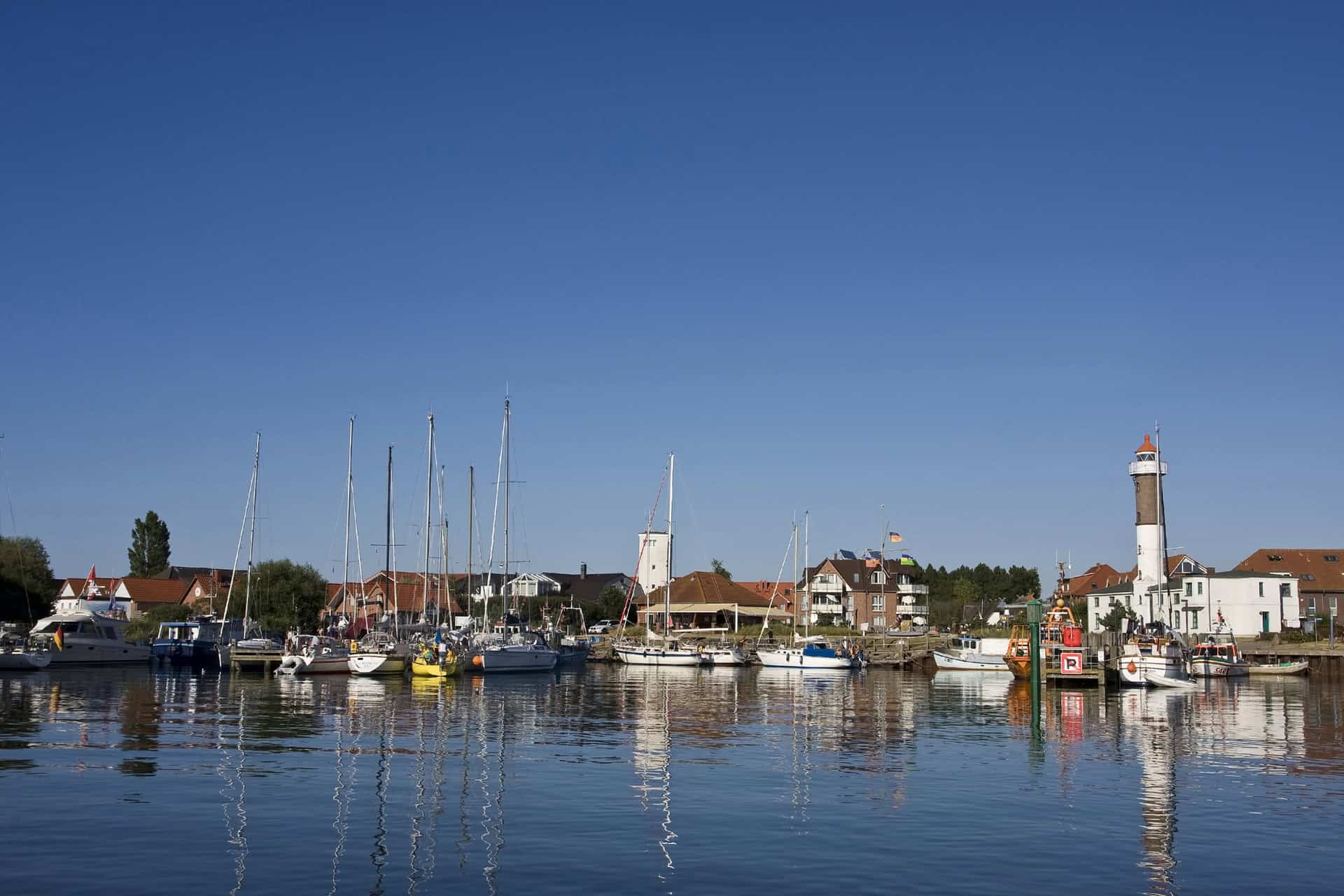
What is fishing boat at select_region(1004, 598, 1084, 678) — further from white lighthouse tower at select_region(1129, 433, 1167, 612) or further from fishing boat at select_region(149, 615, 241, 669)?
fishing boat at select_region(149, 615, 241, 669)

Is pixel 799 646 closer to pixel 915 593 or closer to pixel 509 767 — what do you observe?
pixel 915 593

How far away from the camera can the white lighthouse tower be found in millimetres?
120125

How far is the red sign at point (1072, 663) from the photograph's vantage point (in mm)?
74375

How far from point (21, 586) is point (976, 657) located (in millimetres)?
83212

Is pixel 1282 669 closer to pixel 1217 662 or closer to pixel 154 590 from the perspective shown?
pixel 1217 662

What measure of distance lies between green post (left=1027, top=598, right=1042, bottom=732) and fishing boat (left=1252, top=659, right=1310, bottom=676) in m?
47.3

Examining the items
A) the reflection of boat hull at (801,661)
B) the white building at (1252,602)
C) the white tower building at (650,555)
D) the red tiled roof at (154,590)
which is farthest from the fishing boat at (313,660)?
the white building at (1252,602)

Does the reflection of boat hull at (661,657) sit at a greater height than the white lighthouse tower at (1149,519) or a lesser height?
lesser

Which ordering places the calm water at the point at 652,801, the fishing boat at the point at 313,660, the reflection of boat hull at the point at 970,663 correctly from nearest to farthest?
the calm water at the point at 652,801 → the fishing boat at the point at 313,660 → the reflection of boat hull at the point at 970,663

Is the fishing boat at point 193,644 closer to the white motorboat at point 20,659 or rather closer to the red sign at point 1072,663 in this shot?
the white motorboat at point 20,659

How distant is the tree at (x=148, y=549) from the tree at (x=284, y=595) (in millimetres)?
65582

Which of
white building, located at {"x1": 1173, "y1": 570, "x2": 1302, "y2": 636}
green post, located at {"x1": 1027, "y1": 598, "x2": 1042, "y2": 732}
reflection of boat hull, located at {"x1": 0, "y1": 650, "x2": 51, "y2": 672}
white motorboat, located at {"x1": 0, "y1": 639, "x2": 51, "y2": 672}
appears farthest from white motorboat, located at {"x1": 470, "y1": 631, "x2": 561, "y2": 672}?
white building, located at {"x1": 1173, "y1": 570, "x2": 1302, "y2": 636}

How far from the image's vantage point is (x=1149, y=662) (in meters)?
75.3

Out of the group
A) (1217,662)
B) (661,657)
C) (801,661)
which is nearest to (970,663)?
(801,661)
